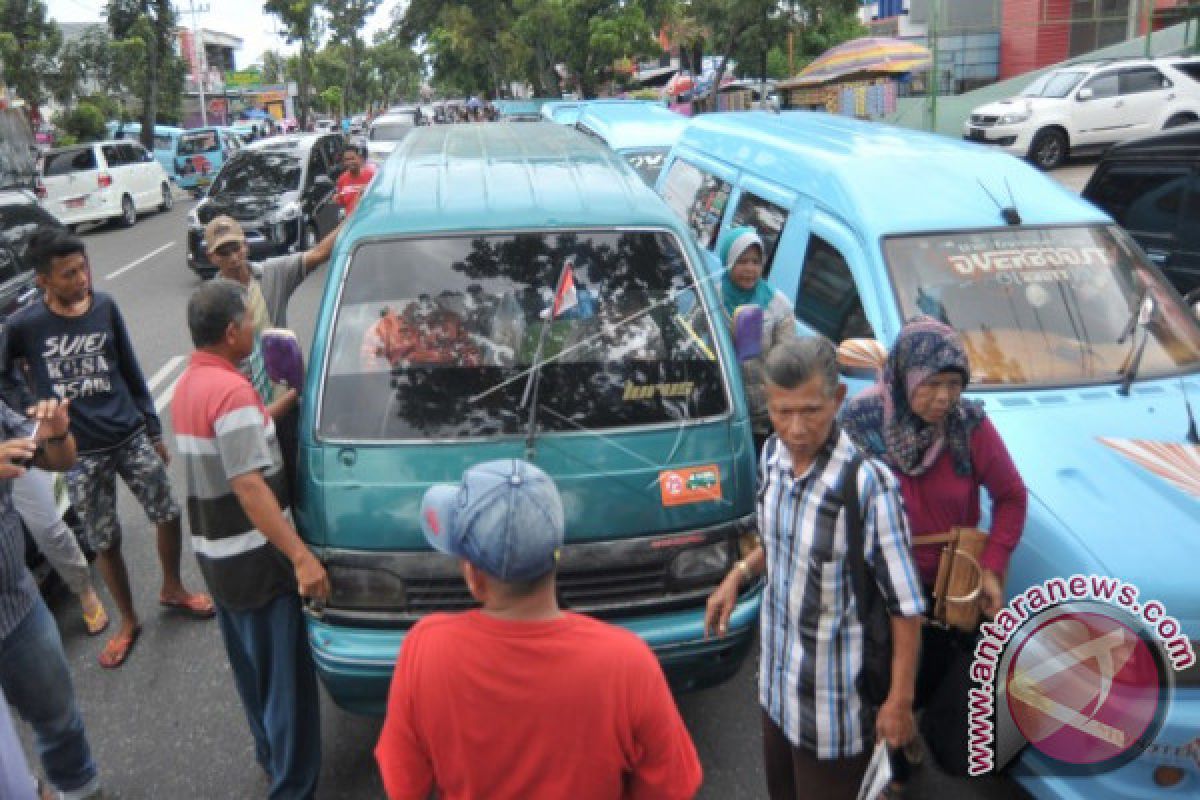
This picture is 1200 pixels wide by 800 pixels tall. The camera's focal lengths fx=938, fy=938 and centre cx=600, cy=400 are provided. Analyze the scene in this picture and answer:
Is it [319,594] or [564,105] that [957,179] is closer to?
[319,594]

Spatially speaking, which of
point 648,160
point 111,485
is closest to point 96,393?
point 111,485

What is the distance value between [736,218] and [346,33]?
47.5 meters

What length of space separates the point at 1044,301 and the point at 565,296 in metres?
1.98

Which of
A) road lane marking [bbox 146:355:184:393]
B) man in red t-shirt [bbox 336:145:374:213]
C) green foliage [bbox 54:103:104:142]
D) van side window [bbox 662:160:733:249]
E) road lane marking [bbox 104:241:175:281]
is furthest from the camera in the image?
green foliage [bbox 54:103:104:142]

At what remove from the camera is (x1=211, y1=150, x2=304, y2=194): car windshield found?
12.6 metres

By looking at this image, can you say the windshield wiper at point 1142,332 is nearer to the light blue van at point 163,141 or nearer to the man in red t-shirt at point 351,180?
the man in red t-shirt at point 351,180

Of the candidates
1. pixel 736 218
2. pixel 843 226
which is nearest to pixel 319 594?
pixel 843 226

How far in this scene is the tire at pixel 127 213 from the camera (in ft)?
63.8

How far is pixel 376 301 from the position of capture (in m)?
3.56

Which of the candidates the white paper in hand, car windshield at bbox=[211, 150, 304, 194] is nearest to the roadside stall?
car windshield at bbox=[211, 150, 304, 194]

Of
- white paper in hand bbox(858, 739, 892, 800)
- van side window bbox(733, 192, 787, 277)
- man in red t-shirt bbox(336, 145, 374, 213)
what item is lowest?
white paper in hand bbox(858, 739, 892, 800)

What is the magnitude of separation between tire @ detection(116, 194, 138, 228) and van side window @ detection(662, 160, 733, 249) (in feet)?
52.7

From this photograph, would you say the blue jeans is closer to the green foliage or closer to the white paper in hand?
the white paper in hand

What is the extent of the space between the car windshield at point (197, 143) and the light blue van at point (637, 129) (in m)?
17.7
